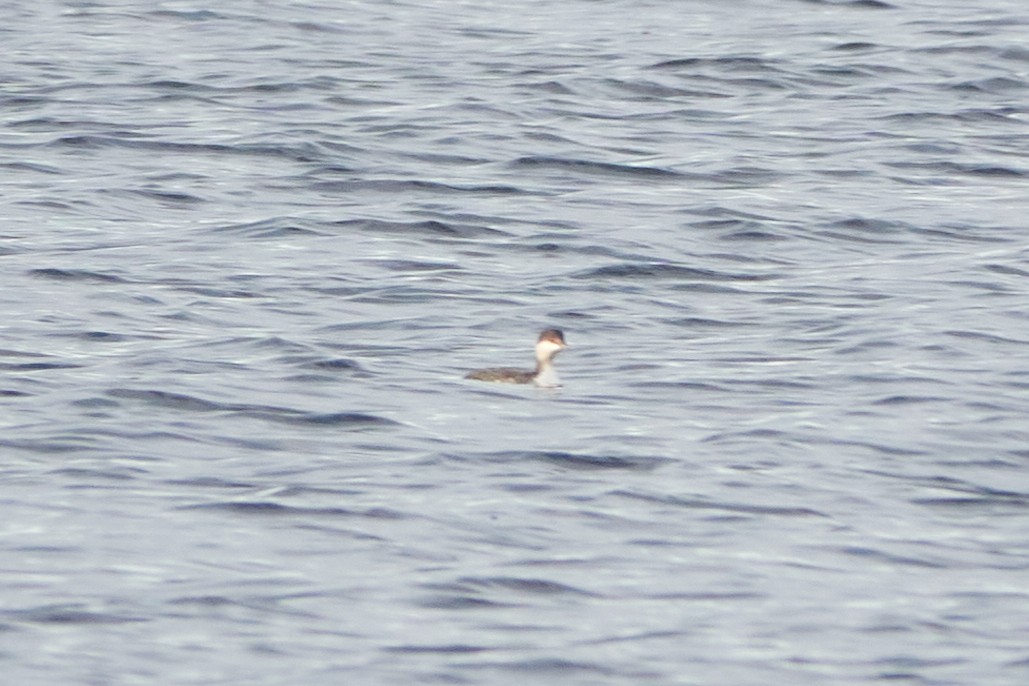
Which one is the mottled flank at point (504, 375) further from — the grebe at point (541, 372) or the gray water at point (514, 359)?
the gray water at point (514, 359)

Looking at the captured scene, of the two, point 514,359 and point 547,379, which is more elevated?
point 547,379

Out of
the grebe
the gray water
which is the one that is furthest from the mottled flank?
the gray water

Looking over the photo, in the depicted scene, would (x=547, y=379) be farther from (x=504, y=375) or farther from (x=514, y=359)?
(x=514, y=359)

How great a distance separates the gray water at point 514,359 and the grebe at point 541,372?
10 centimetres

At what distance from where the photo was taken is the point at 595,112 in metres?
21.8

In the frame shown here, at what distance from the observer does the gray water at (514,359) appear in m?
8.93

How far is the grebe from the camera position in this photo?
12586 mm

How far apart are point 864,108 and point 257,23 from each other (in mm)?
8230

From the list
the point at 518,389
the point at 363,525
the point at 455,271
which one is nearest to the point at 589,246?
the point at 455,271

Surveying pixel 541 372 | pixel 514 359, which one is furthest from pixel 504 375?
pixel 514 359

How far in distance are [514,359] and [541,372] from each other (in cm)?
98

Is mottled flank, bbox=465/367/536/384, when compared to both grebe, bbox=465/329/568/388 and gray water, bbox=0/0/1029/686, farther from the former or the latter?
gray water, bbox=0/0/1029/686

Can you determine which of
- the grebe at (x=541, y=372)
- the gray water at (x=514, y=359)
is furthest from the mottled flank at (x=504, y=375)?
the gray water at (x=514, y=359)

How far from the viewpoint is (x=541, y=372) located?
12.7 m
